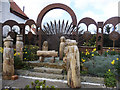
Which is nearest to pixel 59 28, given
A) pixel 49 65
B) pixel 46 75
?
pixel 49 65

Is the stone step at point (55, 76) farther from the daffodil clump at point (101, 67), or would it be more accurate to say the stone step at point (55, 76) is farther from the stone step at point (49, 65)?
the stone step at point (49, 65)

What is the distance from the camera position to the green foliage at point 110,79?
9.41ft

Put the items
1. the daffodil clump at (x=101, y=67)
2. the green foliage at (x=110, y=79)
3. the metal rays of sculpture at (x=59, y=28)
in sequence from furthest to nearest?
the metal rays of sculpture at (x=59, y=28)
the daffodil clump at (x=101, y=67)
the green foliage at (x=110, y=79)

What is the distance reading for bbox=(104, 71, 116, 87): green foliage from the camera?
2869mm

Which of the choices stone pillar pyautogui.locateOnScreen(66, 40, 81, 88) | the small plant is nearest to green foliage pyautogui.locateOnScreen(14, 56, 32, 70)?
stone pillar pyautogui.locateOnScreen(66, 40, 81, 88)

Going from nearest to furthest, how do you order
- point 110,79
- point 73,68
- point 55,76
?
point 73,68 → point 110,79 → point 55,76

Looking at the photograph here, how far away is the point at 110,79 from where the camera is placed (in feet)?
9.73

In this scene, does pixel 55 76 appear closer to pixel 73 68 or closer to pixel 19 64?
pixel 73 68

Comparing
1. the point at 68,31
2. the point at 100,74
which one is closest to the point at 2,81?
the point at 100,74

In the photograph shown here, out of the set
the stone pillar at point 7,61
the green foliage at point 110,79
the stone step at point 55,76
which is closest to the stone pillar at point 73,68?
the stone step at point 55,76

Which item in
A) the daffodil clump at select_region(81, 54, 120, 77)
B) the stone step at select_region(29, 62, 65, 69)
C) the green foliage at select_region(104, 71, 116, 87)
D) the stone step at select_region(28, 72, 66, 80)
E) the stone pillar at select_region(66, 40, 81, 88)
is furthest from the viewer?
the stone step at select_region(29, 62, 65, 69)

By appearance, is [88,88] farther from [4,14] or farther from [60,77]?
[4,14]

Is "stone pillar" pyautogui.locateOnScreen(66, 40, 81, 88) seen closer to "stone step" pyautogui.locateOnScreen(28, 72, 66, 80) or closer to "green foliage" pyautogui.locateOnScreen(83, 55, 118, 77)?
"stone step" pyautogui.locateOnScreen(28, 72, 66, 80)

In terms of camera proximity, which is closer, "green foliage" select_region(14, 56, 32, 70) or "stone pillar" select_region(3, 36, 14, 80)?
"stone pillar" select_region(3, 36, 14, 80)
